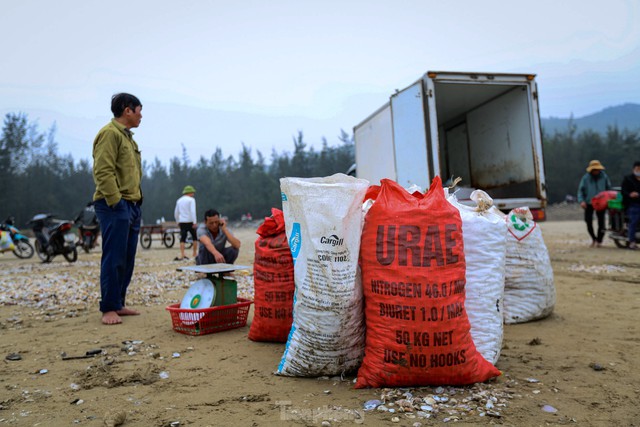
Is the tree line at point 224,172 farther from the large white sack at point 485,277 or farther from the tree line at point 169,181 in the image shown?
the large white sack at point 485,277

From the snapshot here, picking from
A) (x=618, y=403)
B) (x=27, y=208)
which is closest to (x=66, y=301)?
(x=618, y=403)

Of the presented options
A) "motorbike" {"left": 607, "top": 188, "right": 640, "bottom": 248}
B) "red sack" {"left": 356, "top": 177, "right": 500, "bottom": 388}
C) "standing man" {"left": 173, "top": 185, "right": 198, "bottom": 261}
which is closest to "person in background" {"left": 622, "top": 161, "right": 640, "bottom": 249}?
"motorbike" {"left": 607, "top": 188, "right": 640, "bottom": 248}

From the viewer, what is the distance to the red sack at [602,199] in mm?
8438

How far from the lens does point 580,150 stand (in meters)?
38.2

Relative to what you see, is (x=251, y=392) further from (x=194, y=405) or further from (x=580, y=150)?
(x=580, y=150)

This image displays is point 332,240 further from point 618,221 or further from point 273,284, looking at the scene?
point 618,221

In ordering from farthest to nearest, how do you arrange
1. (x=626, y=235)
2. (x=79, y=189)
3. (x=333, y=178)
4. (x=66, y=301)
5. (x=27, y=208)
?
(x=79, y=189) < (x=27, y=208) < (x=626, y=235) < (x=66, y=301) < (x=333, y=178)

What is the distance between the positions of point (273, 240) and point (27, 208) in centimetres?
4877

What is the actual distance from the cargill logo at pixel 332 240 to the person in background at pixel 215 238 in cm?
248

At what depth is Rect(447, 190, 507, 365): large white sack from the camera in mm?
2264

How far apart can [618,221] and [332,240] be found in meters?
8.66

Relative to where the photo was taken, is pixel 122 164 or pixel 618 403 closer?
pixel 618 403

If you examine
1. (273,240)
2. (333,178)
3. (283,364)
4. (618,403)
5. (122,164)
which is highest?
(122,164)

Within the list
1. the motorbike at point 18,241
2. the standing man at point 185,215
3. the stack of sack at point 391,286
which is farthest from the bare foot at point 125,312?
the motorbike at point 18,241
